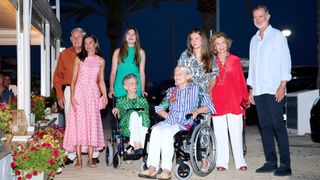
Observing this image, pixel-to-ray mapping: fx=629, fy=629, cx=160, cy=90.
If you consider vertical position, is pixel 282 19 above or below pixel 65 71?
above

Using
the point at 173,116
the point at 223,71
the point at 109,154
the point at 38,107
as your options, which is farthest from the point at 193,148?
the point at 38,107

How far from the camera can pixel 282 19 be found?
166 ft

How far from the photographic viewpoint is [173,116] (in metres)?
7.58

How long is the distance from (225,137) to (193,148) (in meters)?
1.04

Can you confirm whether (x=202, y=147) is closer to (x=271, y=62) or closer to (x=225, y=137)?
(x=225, y=137)

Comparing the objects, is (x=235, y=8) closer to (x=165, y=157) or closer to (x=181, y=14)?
(x=181, y=14)

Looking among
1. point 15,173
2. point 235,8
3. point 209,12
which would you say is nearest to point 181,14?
point 235,8

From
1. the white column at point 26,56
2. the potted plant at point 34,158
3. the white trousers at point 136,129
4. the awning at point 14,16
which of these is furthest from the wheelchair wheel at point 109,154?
the awning at point 14,16

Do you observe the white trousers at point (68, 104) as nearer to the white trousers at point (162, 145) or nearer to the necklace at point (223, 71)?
the white trousers at point (162, 145)

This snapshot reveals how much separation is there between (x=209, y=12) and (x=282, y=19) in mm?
24635

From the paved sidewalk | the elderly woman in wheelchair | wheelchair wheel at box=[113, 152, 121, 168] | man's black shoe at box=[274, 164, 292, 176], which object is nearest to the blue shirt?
the paved sidewalk

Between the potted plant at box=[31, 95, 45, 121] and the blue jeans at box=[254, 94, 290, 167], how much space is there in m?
3.80

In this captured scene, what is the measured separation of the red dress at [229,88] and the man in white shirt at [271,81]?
32cm

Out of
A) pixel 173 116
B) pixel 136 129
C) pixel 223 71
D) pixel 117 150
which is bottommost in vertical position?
pixel 117 150
